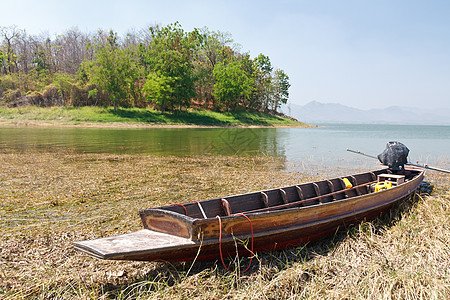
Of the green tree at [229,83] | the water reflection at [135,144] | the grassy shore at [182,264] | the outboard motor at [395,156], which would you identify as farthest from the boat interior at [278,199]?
the green tree at [229,83]

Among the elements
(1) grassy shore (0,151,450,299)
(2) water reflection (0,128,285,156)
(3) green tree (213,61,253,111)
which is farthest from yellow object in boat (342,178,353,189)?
(3) green tree (213,61,253,111)

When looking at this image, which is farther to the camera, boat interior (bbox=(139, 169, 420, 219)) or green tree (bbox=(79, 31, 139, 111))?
green tree (bbox=(79, 31, 139, 111))

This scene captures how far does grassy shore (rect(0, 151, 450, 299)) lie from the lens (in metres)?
4.61

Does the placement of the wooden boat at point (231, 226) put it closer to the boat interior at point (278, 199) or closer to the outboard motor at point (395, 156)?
the boat interior at point (278, 199)

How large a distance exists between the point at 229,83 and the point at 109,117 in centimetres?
2852

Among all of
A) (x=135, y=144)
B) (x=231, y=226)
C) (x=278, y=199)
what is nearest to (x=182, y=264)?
(x=231, y=226)

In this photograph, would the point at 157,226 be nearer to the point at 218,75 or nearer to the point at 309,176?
the point at 309,176

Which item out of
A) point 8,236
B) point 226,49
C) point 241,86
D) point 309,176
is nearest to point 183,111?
point 241,86

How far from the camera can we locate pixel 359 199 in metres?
7.25

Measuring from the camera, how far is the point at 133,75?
5759cm

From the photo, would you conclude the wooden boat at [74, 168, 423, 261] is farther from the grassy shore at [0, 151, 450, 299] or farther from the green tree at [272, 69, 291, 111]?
the green tree at [272, 69, 291, 111]

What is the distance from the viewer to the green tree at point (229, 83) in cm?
6575

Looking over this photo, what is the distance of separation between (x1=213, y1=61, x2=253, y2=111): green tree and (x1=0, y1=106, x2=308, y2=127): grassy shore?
5561mm

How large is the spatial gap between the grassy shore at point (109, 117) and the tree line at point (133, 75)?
2.83 metres
